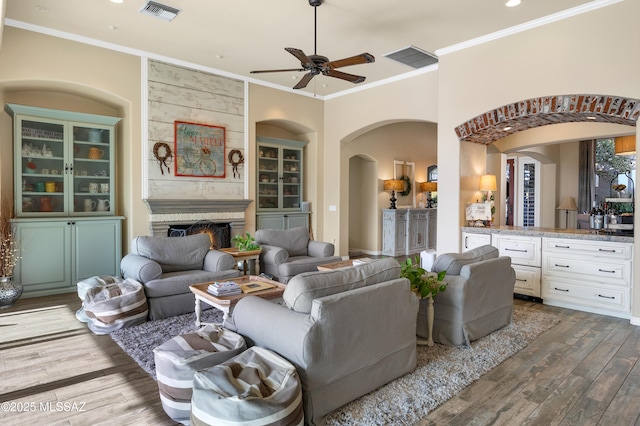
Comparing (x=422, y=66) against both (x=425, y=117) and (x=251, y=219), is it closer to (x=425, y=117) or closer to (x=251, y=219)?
(x=425, y=117)

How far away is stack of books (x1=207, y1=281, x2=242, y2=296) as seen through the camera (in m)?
3.58

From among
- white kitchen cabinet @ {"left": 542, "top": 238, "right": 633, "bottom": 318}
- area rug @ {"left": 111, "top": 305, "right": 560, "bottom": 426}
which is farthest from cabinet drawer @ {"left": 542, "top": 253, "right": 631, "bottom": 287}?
area rug @ {"left": 111, "top": 305, "right": 560, "bottom": 426}

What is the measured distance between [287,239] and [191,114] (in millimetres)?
2651

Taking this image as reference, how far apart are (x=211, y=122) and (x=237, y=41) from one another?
163cm

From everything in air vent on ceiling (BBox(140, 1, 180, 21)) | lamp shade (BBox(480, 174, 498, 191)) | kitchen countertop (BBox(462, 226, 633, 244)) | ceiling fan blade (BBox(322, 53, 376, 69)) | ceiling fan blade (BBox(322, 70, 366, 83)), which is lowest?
kitchen countertop (BBox(462, 226, 633, 244))

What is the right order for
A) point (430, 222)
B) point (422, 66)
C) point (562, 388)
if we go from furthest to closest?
1. point (430, 222)
2. point (422, 66)
3. point (562, 388)

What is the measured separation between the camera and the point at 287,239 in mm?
6020

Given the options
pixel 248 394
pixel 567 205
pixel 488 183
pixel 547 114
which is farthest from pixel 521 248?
pixel 567 205

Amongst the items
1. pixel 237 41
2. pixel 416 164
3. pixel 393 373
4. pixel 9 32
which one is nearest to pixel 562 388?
pixel 393 373

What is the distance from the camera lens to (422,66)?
6.36 meters

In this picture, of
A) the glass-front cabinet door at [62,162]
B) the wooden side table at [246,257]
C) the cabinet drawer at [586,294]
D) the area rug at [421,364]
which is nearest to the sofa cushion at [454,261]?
the area rug at [421,364]

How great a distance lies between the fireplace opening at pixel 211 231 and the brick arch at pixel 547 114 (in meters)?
4.14

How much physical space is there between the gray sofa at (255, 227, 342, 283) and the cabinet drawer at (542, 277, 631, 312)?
9.15ft

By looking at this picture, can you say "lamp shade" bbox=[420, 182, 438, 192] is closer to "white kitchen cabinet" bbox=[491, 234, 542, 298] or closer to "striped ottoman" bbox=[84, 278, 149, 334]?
"white kitchen cabinet" bbox=[491, 234, 542, 298]
